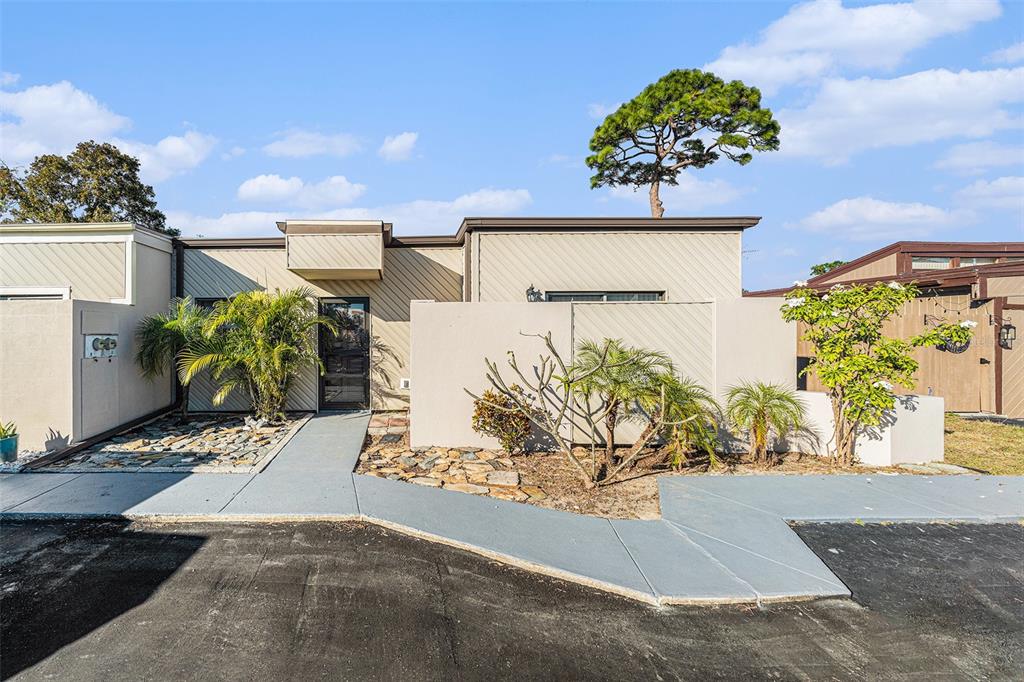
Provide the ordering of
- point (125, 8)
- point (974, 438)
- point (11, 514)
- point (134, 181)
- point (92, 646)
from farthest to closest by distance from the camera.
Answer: point (134, 181)
point (974, 438)
point (125, 8)
point (11, 514)
point (92, 646)

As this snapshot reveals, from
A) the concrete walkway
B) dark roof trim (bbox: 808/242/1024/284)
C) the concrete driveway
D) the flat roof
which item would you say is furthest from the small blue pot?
dark roof trim (bbox: 808/242/1024/284)

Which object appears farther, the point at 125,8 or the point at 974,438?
the point at 974,438

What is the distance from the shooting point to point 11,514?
4.70 m

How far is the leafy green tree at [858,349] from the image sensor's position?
20.9ft

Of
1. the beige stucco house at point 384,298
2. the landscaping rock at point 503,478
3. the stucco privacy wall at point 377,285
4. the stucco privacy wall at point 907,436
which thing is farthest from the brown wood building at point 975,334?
the stucco privacy wall at point 377,285

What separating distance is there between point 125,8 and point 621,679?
989cm

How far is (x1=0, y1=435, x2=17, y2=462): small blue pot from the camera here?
6.26m

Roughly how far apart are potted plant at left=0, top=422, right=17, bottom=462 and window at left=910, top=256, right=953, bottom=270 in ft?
68.5

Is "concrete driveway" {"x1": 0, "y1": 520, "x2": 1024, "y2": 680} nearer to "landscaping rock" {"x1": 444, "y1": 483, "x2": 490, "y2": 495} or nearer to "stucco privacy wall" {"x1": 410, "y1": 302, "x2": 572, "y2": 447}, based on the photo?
"landscaping rock" {"x1": 444, "y1": 483, "x2": 490, "y2": 495}

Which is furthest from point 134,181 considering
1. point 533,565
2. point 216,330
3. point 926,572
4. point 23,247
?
point 926,572

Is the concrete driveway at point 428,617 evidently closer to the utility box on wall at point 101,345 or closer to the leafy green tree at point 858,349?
the leafy green tree at point 858,349

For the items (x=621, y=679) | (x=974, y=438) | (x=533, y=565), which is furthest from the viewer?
(x=974, y=438)

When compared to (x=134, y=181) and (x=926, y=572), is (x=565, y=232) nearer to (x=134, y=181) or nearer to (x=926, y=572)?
(x=926, y=572)

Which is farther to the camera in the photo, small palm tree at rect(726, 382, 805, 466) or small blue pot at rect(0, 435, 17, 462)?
small palm tree at rect(726, 382, 805, 466)
